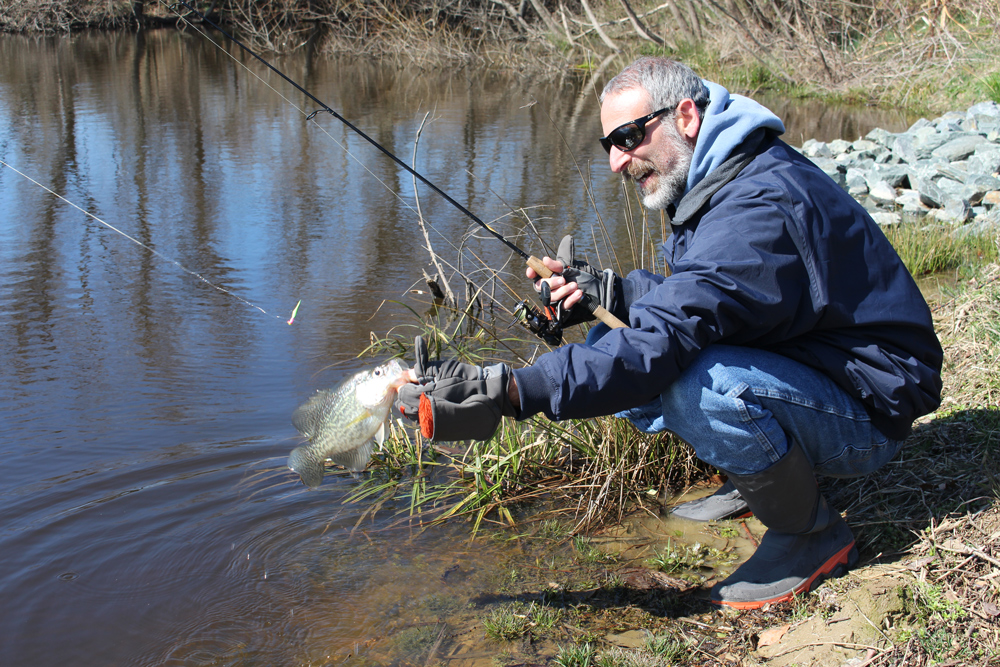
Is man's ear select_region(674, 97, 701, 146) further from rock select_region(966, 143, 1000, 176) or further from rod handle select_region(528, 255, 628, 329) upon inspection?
rock select_region(966, 143, 1000, 176)

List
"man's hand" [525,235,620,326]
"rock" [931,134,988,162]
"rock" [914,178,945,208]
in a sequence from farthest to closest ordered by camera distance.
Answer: "rock" [931,134,988,162]
"rock" [914,178,945,208]
"man's hand" [525,235,620,326]

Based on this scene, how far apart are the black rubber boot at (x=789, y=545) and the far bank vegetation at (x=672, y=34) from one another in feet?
32.3

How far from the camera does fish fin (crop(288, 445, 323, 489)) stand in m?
2.61

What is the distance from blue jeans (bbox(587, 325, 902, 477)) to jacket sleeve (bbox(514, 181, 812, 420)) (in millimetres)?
93

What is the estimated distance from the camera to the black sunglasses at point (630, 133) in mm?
2543

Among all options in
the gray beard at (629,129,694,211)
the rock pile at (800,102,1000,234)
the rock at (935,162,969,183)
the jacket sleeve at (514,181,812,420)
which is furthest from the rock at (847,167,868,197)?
the jacket sleeve at (514,181,812,420)

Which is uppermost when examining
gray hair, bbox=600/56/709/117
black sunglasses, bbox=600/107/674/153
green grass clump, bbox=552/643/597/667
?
gray hair, bbox=600/56/709/117

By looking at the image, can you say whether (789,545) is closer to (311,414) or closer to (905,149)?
(311,414)

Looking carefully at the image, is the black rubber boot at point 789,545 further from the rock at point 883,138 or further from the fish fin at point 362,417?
the rock at point 883,138

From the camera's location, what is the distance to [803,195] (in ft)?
7.09

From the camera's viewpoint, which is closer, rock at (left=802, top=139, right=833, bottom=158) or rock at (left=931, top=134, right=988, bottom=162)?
rock at (left=931, top=134, right=988, bottom=162)

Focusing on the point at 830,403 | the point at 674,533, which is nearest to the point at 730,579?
the point at 674,533

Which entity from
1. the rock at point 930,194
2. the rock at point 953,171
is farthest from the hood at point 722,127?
the rock at point 953,171

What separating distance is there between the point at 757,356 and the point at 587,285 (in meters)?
0.79
